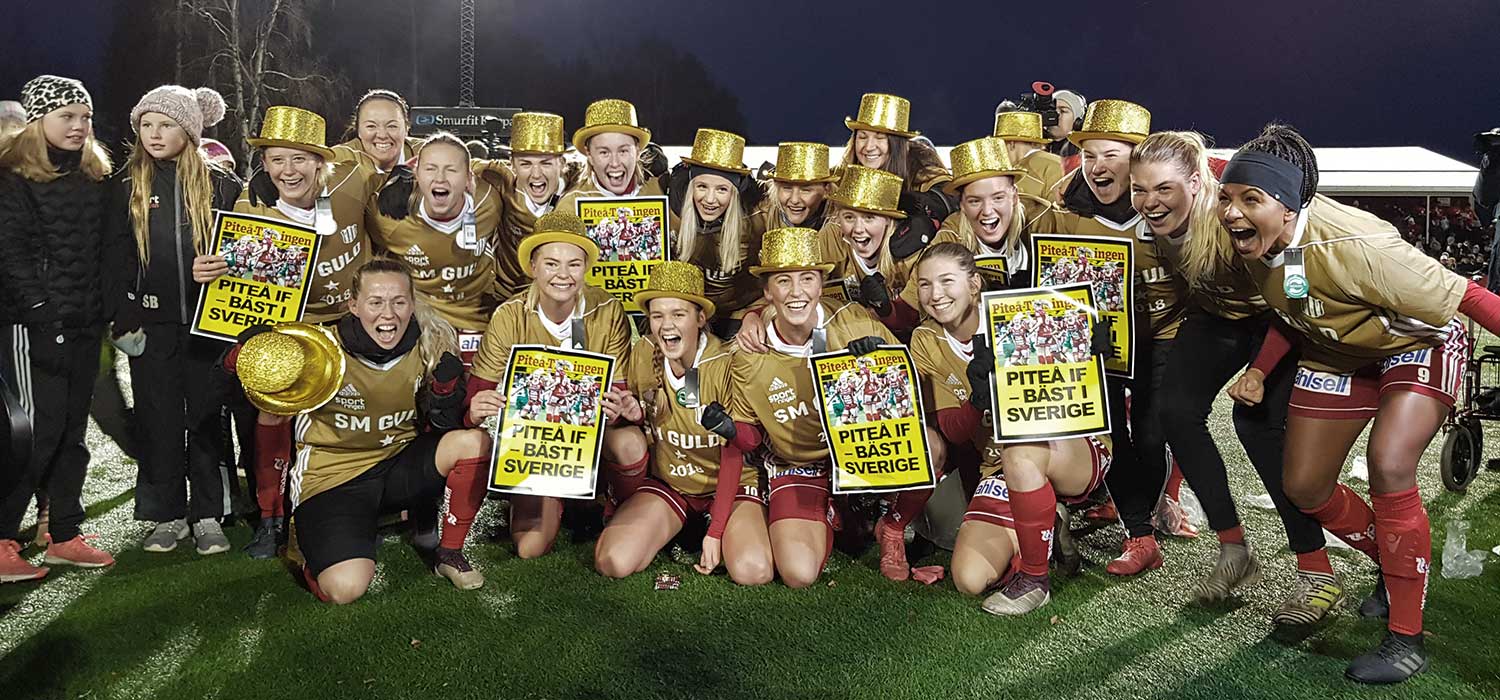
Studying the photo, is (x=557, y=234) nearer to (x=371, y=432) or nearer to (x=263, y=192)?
(x=371, y=432)

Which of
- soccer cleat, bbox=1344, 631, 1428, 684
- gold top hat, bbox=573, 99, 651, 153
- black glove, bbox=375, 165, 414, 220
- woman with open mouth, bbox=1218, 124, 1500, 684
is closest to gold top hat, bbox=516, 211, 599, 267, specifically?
black glove, bbox=375, 165, 414, 220

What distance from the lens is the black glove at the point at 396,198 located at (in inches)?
195

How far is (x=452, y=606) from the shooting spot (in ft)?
13.5

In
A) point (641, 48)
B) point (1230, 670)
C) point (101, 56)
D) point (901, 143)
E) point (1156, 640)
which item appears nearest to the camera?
point (1230, 670)

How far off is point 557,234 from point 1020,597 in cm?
244

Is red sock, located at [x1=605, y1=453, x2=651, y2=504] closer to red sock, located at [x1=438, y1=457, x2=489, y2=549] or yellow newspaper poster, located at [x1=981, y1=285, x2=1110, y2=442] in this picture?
red sock, located at [x1=438, y1=457, x2=489, y2=549]

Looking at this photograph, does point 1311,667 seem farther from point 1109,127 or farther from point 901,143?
point 901,143

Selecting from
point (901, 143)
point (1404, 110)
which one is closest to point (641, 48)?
point (1404, 110)

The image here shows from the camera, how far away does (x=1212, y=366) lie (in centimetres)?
410

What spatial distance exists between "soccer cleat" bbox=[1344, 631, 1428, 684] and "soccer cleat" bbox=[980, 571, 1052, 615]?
106cm

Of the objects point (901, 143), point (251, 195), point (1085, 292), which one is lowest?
point (1085, 292)

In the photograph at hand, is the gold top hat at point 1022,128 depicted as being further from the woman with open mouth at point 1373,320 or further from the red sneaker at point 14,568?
the red sneaker at point 14,568

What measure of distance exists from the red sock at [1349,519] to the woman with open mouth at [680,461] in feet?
7.00

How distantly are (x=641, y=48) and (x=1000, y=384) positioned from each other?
39003 mm
